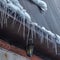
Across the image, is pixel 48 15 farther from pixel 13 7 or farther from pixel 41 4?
pixel 13 7

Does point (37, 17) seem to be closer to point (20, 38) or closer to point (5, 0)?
point (20, 38)

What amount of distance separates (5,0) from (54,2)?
2763 mm

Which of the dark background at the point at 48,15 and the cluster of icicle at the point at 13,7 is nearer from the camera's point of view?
the cluster of icicle at the point at 13,7

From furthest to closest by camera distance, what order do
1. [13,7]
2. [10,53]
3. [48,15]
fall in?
[48,15]
[10,53]
[13,7]

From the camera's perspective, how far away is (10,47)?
13.2 ft

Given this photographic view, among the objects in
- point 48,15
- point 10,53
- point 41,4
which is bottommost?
point 10,53

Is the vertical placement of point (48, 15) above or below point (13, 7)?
below

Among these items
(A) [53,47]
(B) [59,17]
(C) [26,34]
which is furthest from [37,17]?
(B) [59,17]

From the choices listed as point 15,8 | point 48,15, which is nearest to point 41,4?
point 48,15

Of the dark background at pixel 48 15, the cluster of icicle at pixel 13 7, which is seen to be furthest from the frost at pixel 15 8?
the dark background at pixel 48 15

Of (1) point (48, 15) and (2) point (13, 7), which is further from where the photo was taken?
(1) point (48, 15)

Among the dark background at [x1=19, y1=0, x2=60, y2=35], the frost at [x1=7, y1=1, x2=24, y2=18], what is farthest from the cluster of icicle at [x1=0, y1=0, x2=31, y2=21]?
the dark background at [x1=19, y1=0, x2=60, y2=35]

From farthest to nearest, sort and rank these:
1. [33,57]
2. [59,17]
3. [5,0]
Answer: [59,17], [33,57], [5,0]

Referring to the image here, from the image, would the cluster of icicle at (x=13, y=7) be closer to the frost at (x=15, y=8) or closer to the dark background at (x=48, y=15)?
the frost at (x=15, y=8)
